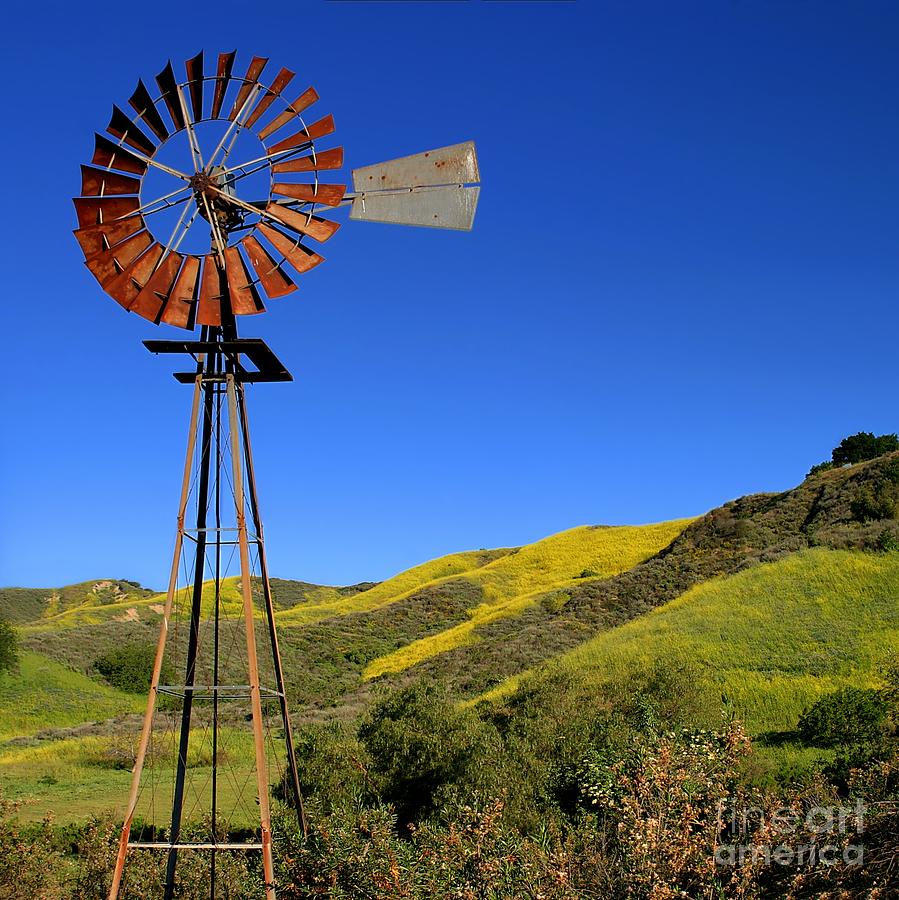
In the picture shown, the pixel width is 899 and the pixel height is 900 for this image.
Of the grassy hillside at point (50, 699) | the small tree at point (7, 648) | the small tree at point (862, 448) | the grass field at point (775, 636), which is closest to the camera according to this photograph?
the grass field at point (775, 636)

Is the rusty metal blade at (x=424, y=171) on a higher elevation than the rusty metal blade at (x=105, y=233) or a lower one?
higher

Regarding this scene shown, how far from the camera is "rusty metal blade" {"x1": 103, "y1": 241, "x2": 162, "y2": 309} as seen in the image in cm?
939

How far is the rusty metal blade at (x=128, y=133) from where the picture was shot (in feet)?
30.8

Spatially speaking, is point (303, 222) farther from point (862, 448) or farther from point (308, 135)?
point (862, 448)

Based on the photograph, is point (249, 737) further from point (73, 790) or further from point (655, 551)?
point (655, 551)

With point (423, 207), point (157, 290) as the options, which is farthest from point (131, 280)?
point (423, 207)

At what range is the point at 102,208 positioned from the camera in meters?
Answer: 9.48

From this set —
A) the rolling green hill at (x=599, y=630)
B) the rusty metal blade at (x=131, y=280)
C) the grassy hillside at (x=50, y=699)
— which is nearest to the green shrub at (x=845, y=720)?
the rolling green hill at (x=599, y=630)

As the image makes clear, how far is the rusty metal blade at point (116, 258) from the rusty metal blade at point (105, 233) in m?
0.05

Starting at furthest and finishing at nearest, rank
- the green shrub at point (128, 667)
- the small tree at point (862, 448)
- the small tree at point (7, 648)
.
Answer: the small tree at point (862, 448) < the green shrub at point (128, 667) < the small tree at point (7, 648)

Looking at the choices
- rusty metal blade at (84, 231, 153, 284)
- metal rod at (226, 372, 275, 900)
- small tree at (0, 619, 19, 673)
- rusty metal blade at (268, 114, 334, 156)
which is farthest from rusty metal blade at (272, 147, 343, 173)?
small tree at (0, 619, 19, 673)

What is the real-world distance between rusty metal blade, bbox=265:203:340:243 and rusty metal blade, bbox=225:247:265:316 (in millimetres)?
615

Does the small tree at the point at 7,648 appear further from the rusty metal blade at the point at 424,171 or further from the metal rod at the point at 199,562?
the rusty metal blade at the point at 424,171

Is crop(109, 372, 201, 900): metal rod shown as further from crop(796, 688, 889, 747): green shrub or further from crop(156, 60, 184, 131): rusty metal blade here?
crop(796, 688, 889, 747): green shrub
